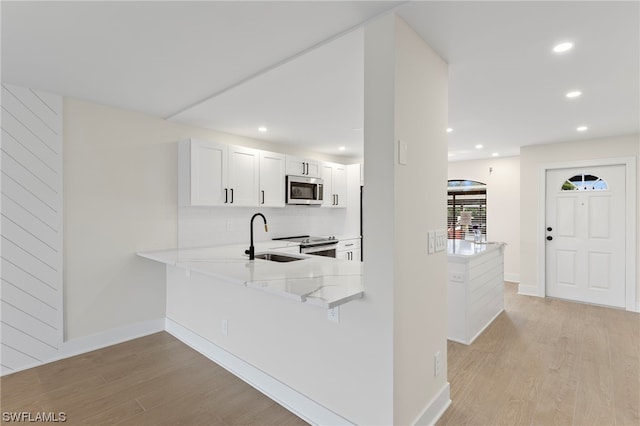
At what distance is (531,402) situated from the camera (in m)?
2.21

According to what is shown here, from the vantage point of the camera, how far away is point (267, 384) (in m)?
2.32

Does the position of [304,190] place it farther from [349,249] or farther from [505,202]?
[505,202]

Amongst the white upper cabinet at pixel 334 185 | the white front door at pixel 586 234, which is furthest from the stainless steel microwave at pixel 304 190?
the white front door at pixel 586 234

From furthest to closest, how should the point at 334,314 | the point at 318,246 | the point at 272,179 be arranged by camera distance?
the point at 318,246, the point at 272,179, the point at 334,314

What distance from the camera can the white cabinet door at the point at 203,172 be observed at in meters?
3.45

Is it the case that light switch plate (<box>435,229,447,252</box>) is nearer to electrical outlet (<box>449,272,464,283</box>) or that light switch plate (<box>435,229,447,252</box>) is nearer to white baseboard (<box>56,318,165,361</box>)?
electrical outlet (<box>449,272,464,283</box>)

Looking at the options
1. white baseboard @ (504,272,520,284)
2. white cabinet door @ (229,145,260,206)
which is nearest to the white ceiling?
white cabinet door @ (229,145,260,206)

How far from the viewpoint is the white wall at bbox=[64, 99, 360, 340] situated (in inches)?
116

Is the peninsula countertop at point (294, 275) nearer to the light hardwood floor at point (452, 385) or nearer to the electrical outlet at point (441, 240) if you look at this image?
the electrical outlet at point (441, 240)

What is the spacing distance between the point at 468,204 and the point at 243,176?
15.9 feet

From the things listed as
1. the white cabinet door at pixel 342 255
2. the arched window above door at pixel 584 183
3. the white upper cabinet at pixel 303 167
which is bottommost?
the white cabinet door at pixel 342 255

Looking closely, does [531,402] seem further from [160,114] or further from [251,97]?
[160,114]

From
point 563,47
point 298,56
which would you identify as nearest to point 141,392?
point 298,56

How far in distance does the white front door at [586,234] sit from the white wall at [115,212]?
5.19 metres
